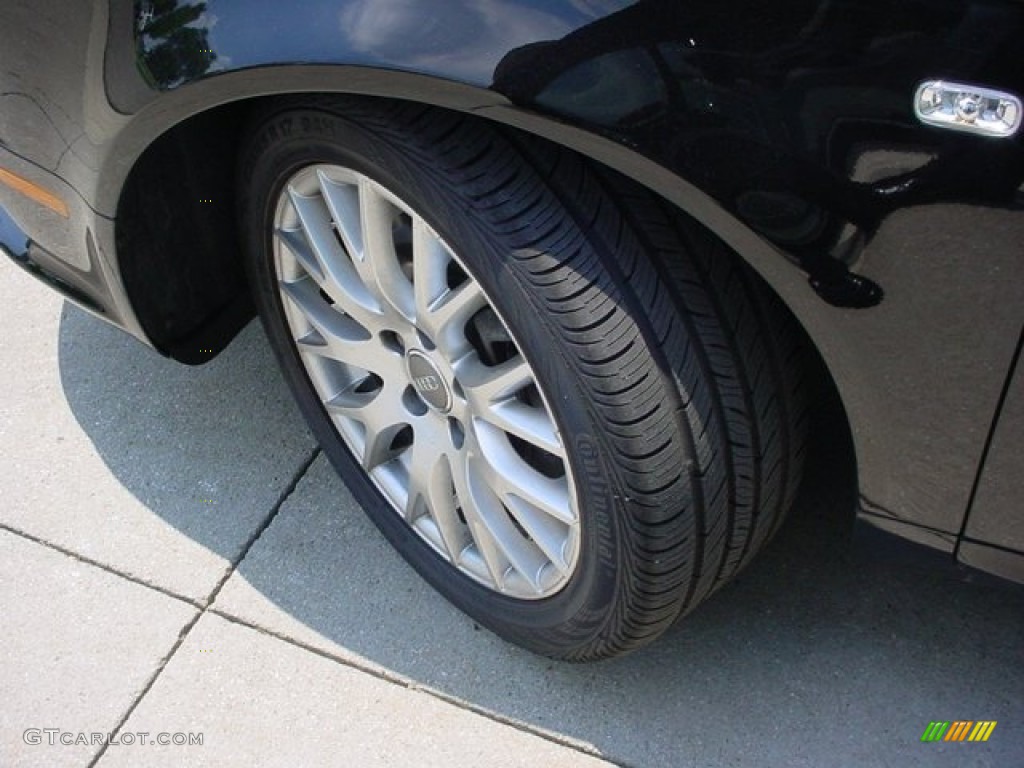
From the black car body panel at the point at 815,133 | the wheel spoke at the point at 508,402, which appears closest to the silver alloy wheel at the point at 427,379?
the wheel spoke at the point at 508,402

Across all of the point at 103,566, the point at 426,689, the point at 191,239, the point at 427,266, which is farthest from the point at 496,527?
the point at 103,566

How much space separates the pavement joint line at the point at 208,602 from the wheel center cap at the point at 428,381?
0.66m

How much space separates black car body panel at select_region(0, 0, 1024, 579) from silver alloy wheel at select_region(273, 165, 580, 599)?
0.98ft

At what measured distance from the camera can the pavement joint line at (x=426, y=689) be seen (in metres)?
2.09

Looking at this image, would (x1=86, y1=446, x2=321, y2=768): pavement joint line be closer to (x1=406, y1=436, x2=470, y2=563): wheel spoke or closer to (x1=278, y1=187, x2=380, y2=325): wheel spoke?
(x1=406, y1=436, x2=470, y2=563): wheel spoke

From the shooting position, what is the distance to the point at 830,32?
1.26 m

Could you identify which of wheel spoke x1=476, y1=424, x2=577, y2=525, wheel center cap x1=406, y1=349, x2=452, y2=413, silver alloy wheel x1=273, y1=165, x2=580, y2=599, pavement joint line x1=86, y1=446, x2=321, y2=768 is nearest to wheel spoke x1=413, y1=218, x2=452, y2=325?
silver alloy wheel x1=273, y1=165, x2=580, y2=599

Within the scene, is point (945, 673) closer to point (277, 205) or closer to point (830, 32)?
point (830, 32)

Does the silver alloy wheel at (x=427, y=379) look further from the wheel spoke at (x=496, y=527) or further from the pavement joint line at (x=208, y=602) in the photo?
the pavement joint line at (x=208, y=602)

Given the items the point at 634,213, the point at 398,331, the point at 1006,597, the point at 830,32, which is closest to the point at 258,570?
the point at 398,331

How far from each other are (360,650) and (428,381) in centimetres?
60

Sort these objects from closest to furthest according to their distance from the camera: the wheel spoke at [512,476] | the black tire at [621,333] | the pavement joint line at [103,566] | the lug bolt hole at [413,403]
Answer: the black tire at [621,333] < the wheel spoke at [512,476] < the lug bolt hole at [413,403] < the pavement joint line at [103,566]

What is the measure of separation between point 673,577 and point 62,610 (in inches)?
51.6

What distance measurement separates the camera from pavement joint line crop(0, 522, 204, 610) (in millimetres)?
2406
